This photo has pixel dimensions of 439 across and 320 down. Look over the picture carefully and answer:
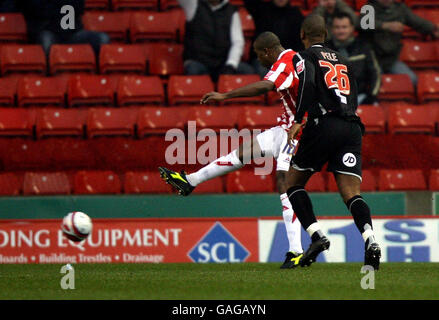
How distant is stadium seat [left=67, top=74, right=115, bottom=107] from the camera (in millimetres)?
14531

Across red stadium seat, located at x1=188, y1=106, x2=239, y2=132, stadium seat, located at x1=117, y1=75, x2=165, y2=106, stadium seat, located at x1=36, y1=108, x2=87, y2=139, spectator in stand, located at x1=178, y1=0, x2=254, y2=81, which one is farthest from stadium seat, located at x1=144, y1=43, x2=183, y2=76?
stadium seat, located at x1=36, y1=108, x2=87, y2=139

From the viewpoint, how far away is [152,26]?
52.3ft

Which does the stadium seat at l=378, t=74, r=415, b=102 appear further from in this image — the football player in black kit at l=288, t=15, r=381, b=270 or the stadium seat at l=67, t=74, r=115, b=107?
the football player in black kit at l=288, t=15, r=381, b=270

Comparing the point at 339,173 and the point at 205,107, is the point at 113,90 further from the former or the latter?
the point at 339,173

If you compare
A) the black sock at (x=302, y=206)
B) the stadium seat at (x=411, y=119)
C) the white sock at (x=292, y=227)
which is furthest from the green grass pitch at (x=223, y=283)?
the stadium seat at (x=411, y=119)

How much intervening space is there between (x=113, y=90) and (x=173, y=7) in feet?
8.55

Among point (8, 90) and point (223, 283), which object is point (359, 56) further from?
point (223, 283)

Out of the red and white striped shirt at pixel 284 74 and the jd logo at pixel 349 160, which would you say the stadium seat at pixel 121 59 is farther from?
the jd logo at pixel 349 160

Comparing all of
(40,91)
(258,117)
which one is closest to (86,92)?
(40,91)

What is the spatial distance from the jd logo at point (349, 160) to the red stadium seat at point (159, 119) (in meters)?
5.82

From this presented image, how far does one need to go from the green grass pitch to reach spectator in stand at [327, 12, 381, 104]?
17.6 ft

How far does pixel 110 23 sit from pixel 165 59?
4.70 feet

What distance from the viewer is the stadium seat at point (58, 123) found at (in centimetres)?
1398

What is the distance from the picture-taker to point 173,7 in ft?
54.5
